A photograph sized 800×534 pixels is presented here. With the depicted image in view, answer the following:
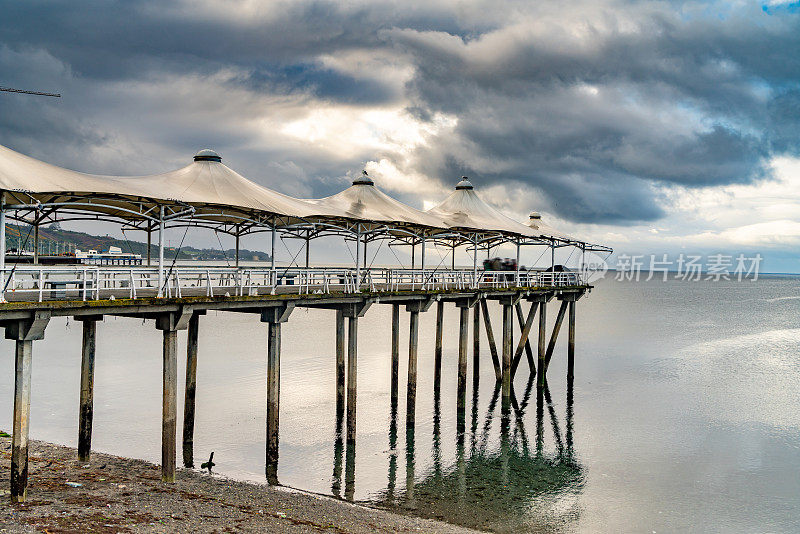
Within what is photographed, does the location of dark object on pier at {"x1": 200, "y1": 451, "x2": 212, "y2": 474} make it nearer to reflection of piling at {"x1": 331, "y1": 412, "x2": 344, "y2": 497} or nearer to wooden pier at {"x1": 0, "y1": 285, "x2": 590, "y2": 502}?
wooden pier at {"x1": 0, "y1": 285, "x2": 590, "y2": 502}

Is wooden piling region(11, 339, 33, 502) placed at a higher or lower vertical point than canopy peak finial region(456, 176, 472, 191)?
lower

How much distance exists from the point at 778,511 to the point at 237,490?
15.8 meters

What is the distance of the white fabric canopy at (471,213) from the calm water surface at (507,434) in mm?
8744

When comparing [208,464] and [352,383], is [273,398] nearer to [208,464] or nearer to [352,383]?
[208,464]

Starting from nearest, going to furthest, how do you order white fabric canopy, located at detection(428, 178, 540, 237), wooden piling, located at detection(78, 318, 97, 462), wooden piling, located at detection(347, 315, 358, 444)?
wooden piling, located at detection(78, 318, 97, 462) → wooden piling, located at detection(347, 315, 358, 444) → white fabric canopy, located at detection(428, 178, 540, 237)

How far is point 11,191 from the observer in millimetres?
13109

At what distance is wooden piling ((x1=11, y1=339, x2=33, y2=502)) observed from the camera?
12.6 meters

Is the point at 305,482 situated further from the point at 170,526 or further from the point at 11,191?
the point at 11,191

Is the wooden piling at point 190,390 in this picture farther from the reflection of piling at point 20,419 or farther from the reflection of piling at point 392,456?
the reflection of piling at point 20,419

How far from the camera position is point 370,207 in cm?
2627

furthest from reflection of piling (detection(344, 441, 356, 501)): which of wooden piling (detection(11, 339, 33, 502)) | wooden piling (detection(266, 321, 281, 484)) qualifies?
wooden piling (detection(11, 339, 33, 502))

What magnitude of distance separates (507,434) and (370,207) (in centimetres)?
1102

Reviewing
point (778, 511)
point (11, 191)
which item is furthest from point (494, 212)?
point (11, 191)

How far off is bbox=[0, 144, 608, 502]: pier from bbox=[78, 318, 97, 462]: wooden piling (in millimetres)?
36
